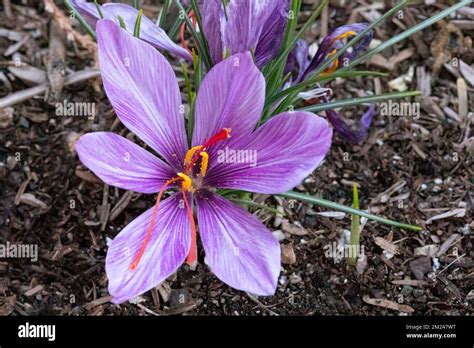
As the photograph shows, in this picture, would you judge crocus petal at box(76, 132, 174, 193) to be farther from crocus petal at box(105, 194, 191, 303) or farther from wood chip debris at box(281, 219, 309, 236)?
wood chip debris at box(281, 219, 309, 236)

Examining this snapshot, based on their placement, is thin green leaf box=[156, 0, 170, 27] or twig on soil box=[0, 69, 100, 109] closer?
thin green leaf box=[156, 0, 170, 27]

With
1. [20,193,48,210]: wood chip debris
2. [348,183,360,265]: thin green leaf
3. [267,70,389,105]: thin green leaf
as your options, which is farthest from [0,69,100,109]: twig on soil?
[348,183,360,265]: thin green leaf

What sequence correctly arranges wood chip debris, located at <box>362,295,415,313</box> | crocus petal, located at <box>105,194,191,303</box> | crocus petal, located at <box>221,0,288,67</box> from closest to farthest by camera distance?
crocus petal, located at <box>105,194,191,303</box> < crocus petal, located at <box>221,0,288,67</box> < wood chip debris, located at <box>362,295,415,313</box>

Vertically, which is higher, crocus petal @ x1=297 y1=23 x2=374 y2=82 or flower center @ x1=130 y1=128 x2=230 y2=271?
crocus petal @ x1=297 y1=23 x2=374 y2=82

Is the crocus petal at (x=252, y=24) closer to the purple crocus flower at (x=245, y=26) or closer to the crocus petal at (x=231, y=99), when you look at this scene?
the purple crocus flower at (x=245, y=26)

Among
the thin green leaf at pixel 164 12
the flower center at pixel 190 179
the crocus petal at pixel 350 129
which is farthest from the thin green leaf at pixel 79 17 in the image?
the crocus petal at pixel 350 129

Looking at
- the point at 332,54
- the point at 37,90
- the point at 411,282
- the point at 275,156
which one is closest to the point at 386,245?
the point at 411,282

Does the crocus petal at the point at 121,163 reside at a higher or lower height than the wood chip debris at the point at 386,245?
higher

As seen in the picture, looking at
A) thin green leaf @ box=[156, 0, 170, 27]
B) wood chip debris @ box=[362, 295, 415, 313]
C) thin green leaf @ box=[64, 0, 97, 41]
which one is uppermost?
thin green leaf @ box=[156, 0, 170, 27]
